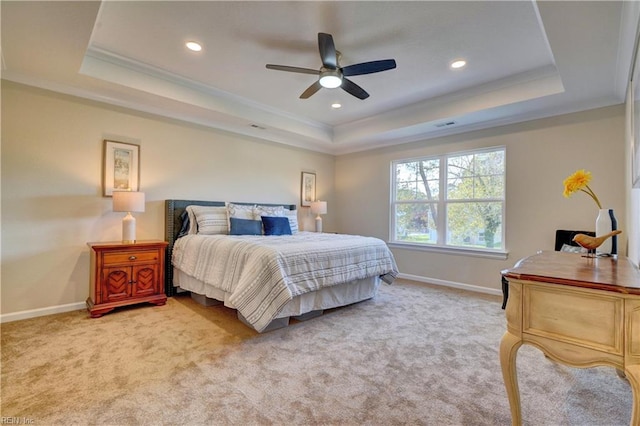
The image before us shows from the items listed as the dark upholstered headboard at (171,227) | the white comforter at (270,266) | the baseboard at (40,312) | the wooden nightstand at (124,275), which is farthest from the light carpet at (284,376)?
the dark upholstered headboard at (171,227)

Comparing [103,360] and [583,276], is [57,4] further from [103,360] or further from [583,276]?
[583,276]

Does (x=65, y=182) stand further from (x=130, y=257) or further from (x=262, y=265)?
(x=262, y=265)

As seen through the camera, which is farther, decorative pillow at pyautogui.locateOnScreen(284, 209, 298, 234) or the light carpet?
decorative pillow at pyautogui.locateOnScreen(284, 209, 298, 234)

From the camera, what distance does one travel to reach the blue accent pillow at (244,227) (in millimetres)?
3939

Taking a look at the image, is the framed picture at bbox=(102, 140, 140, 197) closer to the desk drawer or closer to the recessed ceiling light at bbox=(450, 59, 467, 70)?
the recessed ceiling light at bbox=(450, 59, 467, 70)

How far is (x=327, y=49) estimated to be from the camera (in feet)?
7.95

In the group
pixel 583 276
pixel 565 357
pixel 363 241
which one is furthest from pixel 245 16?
pixel 565 357

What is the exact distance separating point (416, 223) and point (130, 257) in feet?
13.9

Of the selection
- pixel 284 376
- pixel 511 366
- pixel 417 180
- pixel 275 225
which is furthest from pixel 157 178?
pixel 511 366

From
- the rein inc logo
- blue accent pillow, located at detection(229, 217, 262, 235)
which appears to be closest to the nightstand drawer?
blue accent pillow, located at detection(229, 217, 262, 235)

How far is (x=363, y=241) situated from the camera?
11.8 ft

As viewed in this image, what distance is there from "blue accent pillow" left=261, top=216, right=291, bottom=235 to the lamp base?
1574 mm

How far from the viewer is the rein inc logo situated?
1509 mm

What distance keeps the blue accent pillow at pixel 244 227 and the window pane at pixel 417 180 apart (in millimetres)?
2670
